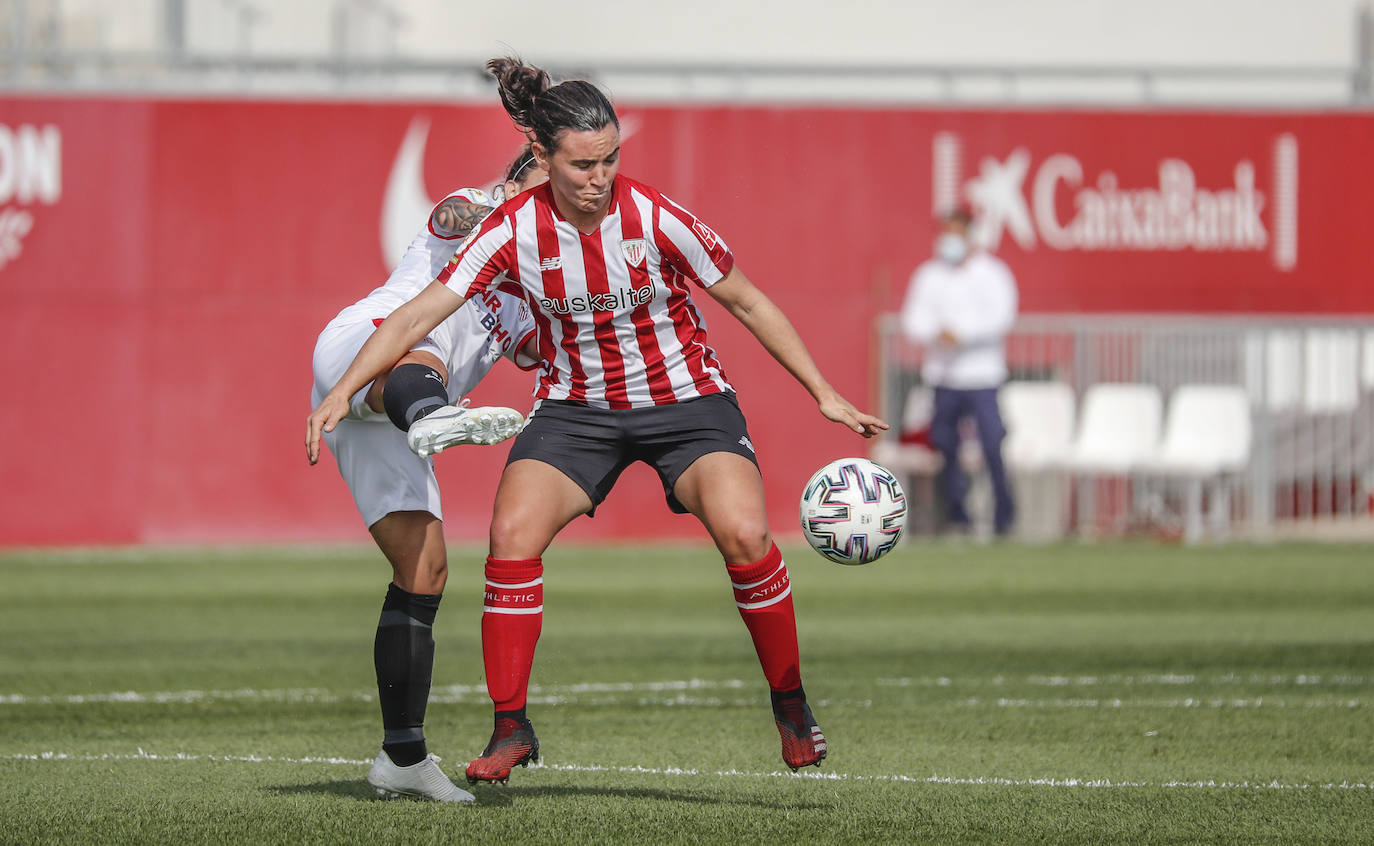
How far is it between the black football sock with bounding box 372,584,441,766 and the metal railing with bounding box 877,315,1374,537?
35.7 feet

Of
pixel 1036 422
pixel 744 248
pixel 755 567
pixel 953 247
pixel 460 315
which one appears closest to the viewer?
pixel 755 567

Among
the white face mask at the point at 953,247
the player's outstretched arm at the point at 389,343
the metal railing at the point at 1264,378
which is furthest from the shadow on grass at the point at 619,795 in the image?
the metal railing at the point at 1264,378

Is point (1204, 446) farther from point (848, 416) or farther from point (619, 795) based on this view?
point (619, 795)

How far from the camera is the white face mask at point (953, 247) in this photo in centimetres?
1520

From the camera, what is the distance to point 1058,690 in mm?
7434

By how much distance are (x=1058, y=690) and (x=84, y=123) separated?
38.9 feet

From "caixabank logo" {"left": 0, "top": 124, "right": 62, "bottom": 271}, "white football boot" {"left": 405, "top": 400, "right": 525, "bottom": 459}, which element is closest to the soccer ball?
A: "white football boot" {"left": 405, "top": 400, "right": 525, "bottom": 459}

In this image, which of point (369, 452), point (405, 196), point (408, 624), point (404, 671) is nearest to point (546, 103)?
point (369, 452)

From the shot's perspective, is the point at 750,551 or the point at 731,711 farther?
the point at 731,711

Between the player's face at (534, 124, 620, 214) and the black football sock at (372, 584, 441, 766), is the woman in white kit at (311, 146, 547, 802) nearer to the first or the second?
the black football sock at (372, 584, 441, 766)

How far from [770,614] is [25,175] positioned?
12.9m

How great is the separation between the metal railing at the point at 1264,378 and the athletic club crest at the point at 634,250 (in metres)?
10.9

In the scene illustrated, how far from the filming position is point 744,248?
54.9 feet

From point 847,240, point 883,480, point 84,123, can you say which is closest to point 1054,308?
point 847,240
